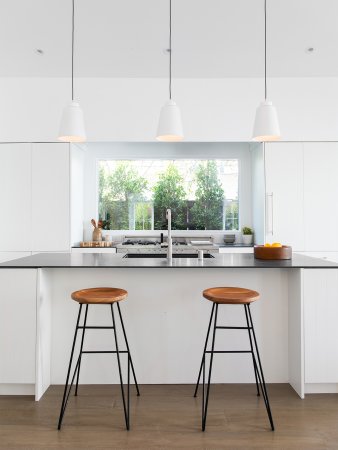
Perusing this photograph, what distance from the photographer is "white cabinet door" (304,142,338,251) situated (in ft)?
15.6

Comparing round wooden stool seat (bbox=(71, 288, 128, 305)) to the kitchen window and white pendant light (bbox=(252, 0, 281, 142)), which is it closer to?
white pendant light (bbox=(252, 0, 281, 142))

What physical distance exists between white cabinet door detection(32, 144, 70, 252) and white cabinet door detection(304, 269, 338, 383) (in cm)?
302

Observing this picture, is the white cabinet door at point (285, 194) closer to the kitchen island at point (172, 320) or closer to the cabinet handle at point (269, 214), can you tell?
the cabinet handle at point (269, 214)

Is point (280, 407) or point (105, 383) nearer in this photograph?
point (280, 407)

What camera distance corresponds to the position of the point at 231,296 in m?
2.49

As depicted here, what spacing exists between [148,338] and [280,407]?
1061 millimetres

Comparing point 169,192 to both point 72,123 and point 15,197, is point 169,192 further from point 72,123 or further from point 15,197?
point 72,123

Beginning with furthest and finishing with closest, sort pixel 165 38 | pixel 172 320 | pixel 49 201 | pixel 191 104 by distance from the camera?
1. pixel 191 104
2. pixel 49 201
3. pixel 165 38
4. pixel 172 320

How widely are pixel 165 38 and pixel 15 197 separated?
2575 millimetres

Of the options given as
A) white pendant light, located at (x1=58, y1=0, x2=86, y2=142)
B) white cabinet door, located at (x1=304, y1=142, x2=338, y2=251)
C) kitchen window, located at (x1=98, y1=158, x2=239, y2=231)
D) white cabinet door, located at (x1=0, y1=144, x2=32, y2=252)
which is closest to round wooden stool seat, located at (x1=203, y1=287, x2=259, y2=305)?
white pendant light, located at (x1=58, y1=0, x2=86, y2=142)

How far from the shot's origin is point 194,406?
2629mm

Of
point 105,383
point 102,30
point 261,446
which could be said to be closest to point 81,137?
point 102,30

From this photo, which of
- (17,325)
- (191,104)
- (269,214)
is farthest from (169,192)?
(17,325)

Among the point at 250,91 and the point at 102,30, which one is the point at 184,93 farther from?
the point at 102,30
